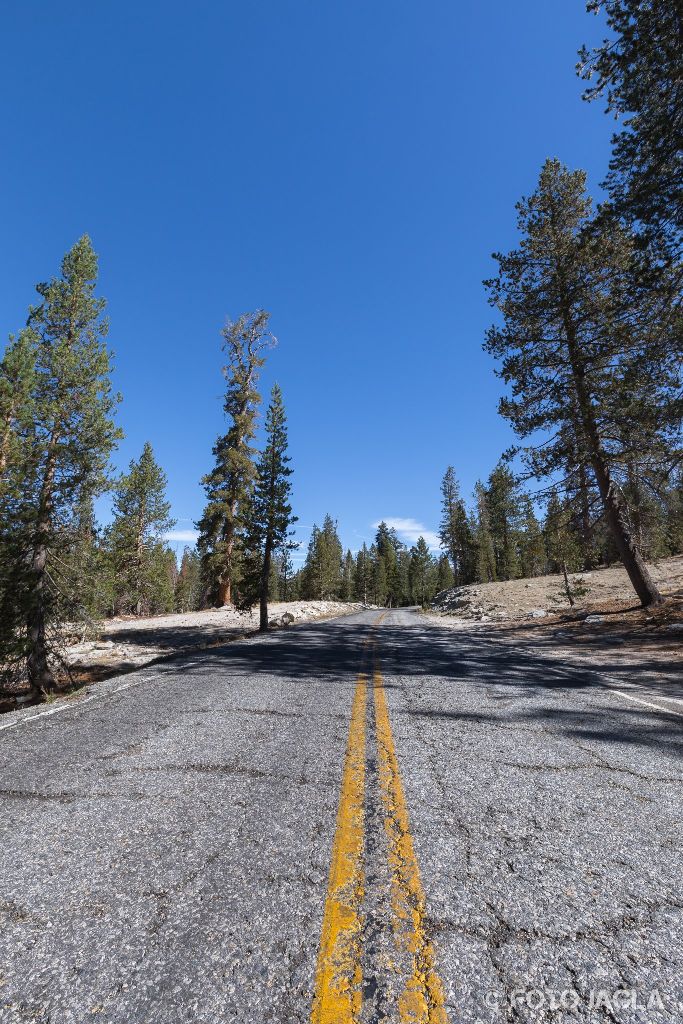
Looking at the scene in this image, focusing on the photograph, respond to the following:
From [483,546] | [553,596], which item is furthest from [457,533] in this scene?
[553,596]

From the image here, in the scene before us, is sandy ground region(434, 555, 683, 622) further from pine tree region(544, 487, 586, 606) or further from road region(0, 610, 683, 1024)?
road region(0, 610, 683, 1024)

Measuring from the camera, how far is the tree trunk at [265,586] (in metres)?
19.1

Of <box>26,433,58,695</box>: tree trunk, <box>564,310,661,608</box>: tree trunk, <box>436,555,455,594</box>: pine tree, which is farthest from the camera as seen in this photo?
<box>436,555,455,594</box>: pine tree

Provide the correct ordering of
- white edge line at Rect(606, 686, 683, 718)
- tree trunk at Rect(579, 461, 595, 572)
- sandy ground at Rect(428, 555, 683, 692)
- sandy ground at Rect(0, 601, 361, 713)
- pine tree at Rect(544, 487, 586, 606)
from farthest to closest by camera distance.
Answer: pine tree at Rect(544, 487, 586, 606) → tree trunk at Rect(579, 461, 595, 572) → sandy ground at Rect(0, 601, 361, 713) → sandy ground at Rect(428, 555, 683, 692) → white edge line at Rect(606, 686, 683, 718)

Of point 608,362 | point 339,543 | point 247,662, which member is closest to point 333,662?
point 247,662

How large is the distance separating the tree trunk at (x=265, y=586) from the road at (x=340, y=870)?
48.9 ft

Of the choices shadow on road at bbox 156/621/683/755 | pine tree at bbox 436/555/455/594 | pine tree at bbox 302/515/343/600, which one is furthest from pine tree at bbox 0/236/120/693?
pine tree at bbox 436/555/455/594

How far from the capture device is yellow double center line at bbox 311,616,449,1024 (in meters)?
1.34

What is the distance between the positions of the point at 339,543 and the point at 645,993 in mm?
85486

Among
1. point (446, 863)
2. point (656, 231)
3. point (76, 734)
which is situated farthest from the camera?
point (656, 231)

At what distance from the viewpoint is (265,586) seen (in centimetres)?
1989

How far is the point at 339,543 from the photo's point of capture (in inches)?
3415

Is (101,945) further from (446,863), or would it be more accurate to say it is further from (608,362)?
(608,362)

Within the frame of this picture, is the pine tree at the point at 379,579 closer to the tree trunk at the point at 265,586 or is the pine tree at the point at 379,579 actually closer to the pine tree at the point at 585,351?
the tree trunk at the point at 265,586
